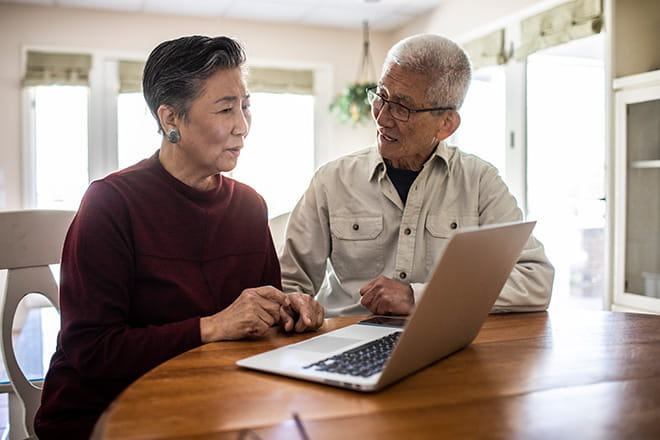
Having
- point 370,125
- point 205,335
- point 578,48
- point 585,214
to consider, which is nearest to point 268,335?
point 205,335

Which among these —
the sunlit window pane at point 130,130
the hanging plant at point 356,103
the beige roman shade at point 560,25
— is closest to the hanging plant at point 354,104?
the hanging plant at point 356,103

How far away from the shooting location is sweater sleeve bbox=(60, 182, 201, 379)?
1071mm

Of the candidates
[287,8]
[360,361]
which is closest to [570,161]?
[287,8]

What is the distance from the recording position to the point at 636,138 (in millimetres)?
3039

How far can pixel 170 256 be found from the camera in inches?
50.3

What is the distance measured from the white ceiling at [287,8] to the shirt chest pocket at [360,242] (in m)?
3.63

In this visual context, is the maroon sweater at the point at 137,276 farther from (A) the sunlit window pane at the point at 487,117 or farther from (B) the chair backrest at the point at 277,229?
(A) the sunlit window pane at the point at 487,117

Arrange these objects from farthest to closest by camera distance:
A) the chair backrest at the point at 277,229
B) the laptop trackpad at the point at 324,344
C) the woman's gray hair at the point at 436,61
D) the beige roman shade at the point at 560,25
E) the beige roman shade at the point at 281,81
A: the beige roman shade at the point at 281,81, the beige roman shade at the point at 560,25, the chair backrest at the point at 277,229, the woman's gray hair at the point at 436,61, the laptop trackpad at the point at 324,344

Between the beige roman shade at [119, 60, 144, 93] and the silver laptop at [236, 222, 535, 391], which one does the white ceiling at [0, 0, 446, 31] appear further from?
the silver laptop at [236, 222, 535, 391]

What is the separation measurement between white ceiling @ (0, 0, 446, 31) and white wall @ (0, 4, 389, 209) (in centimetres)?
9

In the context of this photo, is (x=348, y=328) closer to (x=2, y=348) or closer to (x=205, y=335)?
(x=205, y=335)

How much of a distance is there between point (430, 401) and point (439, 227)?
3.36 feet

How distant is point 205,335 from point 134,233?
29 centimetres

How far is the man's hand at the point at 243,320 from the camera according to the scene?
3.55 ft
